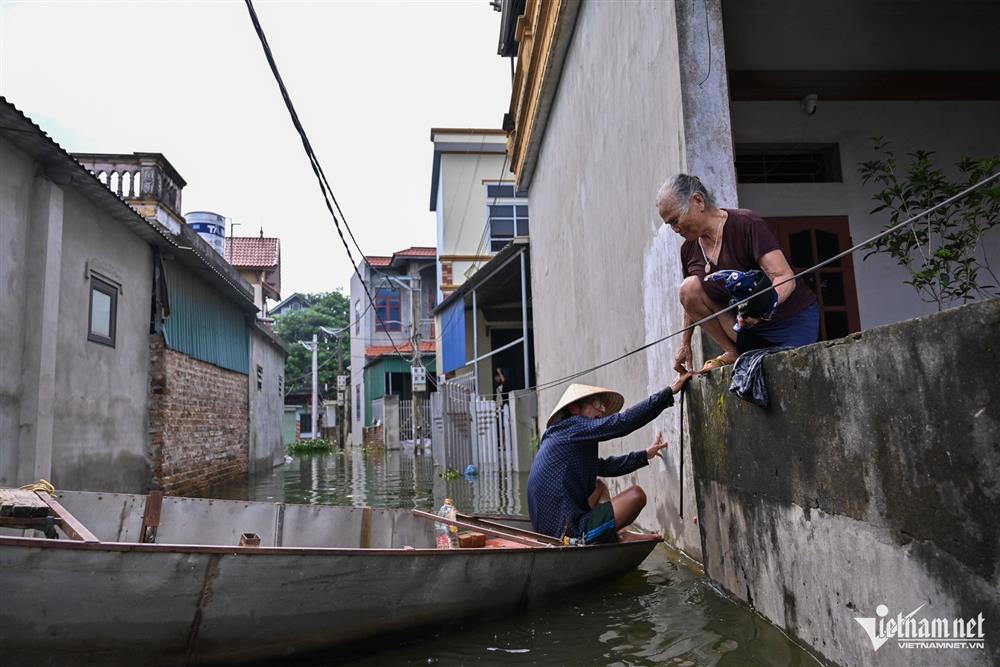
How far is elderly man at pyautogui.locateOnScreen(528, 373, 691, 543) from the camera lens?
4.46 metres

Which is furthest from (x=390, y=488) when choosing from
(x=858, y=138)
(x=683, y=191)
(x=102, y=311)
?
(x=683, y=191)

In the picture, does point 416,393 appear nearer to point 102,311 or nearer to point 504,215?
point 504,215

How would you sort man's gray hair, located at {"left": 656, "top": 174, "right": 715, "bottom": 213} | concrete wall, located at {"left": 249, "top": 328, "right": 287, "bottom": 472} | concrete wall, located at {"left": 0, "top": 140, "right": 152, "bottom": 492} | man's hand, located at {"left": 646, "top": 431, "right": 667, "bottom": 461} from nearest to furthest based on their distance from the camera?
man's gray hair, located at {"left": 656, "top": 174, "right": 715, "bottom": 213}
man's hand, located at {"left": 646, "top": 431, "right": 667, "bottom": 461}
concrete wall, located at {"left": 0, "top": 140, "right": 152, "bottom": 492}
concrete wall, located at {"left": 249, "top": 328, "right": 287, "bottom": 472}

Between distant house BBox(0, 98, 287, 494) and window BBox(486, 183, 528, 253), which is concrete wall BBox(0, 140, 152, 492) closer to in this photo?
distant house BBox(0, 98, 287, 494)

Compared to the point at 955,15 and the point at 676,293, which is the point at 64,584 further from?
the point at 955,15

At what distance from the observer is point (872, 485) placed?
2.46m

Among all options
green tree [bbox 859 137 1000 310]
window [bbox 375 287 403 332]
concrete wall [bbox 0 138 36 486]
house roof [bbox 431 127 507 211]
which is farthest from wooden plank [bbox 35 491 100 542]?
window [bbox 375 287 403 332]

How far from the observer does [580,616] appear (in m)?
3.91

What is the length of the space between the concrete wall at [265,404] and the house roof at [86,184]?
13.8 feet

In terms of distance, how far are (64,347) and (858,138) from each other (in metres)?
8.16

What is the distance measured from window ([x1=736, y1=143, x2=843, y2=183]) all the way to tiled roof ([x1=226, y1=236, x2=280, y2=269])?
19909 mm

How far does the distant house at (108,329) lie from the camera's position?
20.4 feet

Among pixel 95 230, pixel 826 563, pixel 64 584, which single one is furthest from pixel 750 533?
pixel 95 230

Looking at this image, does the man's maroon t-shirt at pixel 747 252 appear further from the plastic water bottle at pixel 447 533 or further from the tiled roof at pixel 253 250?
the tiled roof at pixel 253 250
